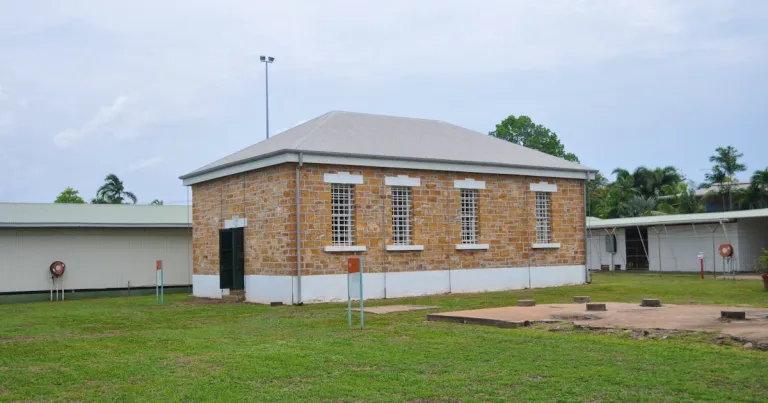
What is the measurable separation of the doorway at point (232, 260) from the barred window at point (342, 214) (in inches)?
120

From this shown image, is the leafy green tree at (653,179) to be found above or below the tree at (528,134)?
below

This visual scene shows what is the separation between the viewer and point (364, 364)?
9.79 meters

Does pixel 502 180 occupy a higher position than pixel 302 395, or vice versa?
pixel 502 180

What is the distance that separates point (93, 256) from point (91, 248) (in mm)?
293

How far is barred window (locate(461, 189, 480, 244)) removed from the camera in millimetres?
24891

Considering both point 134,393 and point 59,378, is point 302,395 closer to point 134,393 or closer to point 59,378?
point 134,393

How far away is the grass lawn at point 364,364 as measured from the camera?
7.96m

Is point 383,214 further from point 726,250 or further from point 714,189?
point 714,189

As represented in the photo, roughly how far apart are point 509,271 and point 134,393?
60.9 ft

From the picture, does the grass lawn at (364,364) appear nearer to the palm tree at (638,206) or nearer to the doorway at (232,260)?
the doorway at (232,260)

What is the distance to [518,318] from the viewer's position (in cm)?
1406

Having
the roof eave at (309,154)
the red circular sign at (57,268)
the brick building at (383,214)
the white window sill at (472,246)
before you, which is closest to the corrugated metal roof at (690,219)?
the roof eave at (309,154)

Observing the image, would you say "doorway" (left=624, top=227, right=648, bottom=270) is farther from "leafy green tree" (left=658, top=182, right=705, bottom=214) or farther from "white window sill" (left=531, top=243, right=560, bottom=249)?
Answer: "white window sill" (left=531, top=243, right=560, bottom=249)

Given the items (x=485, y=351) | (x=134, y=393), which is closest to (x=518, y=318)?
(x=485, y=351)
